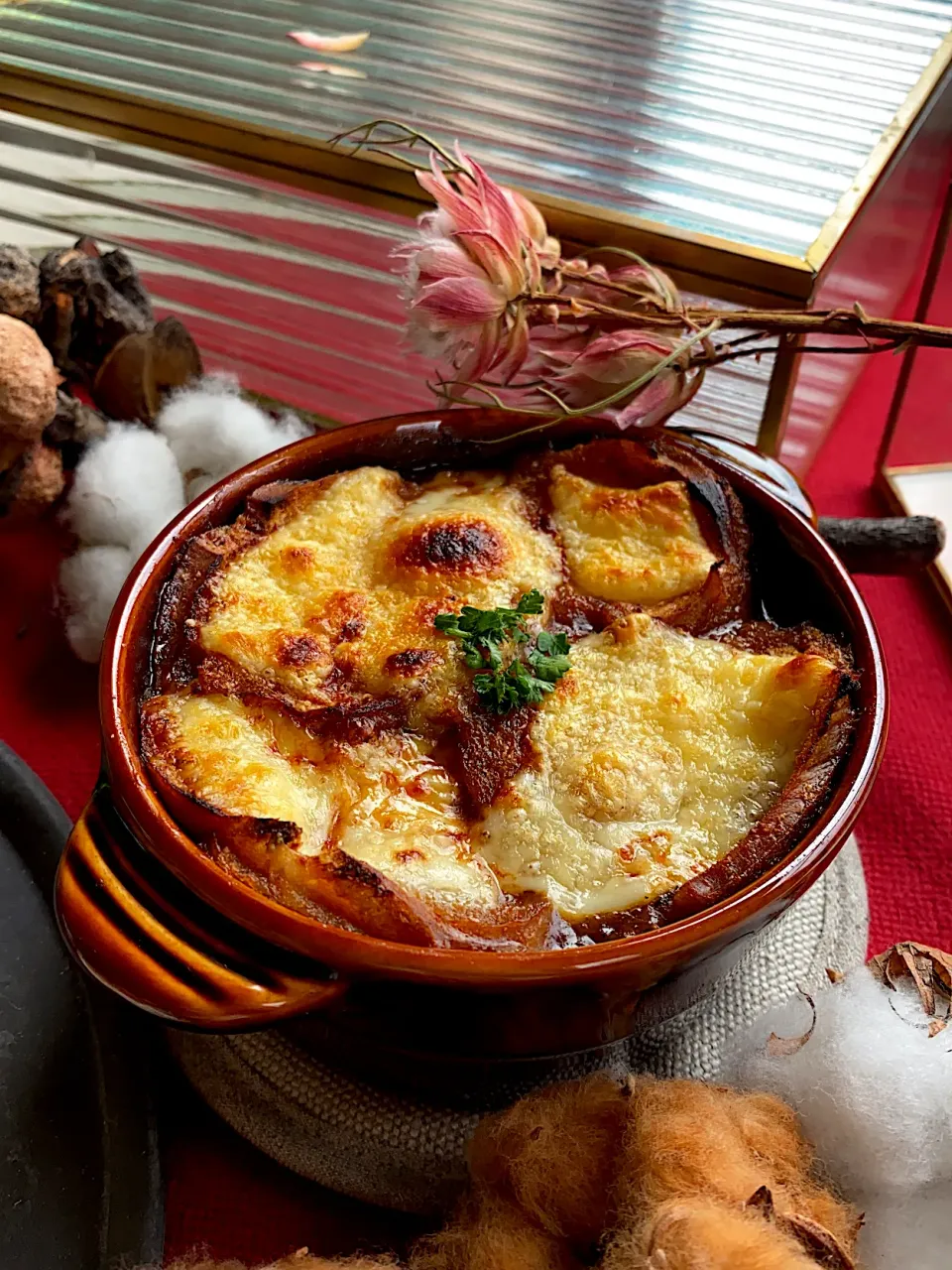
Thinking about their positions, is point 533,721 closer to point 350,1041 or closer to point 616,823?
point 616,823

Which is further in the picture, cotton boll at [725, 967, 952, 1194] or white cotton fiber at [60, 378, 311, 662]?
white cotton fiber at [60, 378, 311, 662]

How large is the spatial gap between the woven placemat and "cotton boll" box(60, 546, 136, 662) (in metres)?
0.56

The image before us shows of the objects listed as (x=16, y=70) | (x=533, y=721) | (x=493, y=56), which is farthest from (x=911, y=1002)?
(x=16, y=70)

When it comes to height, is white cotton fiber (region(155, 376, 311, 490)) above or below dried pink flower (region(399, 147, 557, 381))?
below

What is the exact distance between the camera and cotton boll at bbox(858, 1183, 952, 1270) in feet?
3.02

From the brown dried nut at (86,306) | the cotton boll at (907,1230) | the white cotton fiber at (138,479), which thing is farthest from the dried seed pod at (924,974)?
the brown dried nut at (86,306)

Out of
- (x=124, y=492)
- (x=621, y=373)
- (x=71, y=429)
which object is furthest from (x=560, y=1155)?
(x=71, y=429)

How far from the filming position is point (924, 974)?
102 cm

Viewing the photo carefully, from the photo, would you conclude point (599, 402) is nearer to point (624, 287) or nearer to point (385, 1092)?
point (624, 287)

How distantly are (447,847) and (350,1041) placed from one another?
205 mm

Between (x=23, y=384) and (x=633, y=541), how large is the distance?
774 millimetres

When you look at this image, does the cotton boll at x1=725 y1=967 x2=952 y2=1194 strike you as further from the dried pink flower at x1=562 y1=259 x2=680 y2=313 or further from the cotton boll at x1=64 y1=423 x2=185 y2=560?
the cotton boll at x1=64 y1=423 x2=185 y2=560

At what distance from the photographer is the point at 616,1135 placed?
0.93m

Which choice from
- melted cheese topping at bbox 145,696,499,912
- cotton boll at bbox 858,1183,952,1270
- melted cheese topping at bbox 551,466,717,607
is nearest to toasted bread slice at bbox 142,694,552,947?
melted cheese topping at bbox 145,696,499,912
